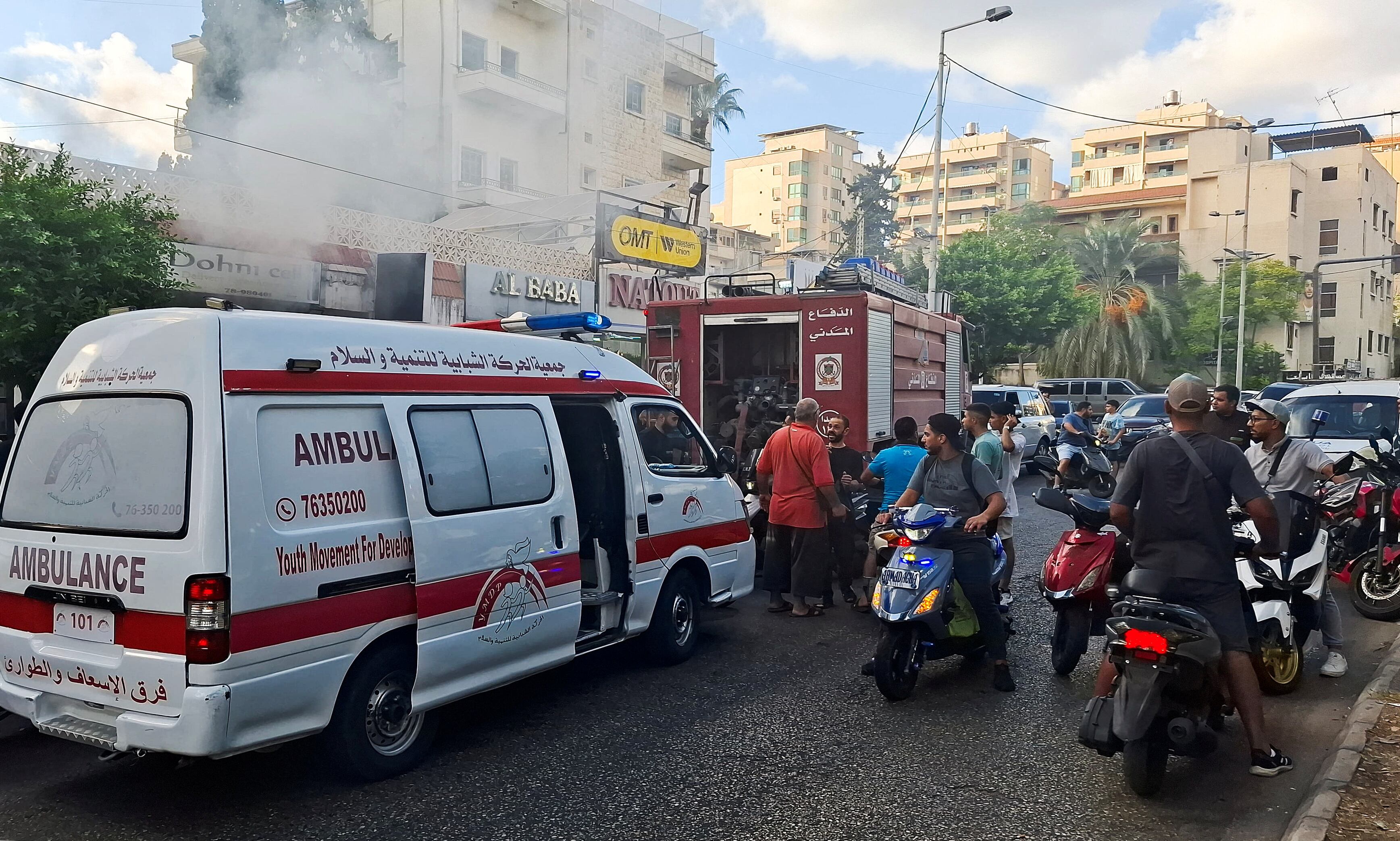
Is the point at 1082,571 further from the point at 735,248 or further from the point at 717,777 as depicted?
the point at 735,248

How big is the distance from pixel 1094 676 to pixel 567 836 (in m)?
3.54

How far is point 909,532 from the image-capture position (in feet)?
18.0

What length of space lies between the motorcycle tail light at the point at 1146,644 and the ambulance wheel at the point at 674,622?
2881 mm

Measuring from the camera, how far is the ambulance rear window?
3734mm

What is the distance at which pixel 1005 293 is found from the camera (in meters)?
33.4

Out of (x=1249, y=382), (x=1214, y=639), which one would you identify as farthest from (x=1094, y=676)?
(x=1249, y=382)

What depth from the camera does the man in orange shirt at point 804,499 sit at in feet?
24.1

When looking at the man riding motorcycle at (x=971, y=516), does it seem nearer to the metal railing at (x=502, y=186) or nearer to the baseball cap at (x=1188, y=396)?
the baseball cap at (x=1188, y=396)

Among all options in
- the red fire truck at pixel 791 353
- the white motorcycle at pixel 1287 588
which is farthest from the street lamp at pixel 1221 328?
the white motorcycle at pixel 1287 588

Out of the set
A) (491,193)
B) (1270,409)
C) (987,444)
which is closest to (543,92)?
(491,193)

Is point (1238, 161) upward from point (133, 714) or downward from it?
upward

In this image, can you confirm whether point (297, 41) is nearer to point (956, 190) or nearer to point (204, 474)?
point (204, 474)

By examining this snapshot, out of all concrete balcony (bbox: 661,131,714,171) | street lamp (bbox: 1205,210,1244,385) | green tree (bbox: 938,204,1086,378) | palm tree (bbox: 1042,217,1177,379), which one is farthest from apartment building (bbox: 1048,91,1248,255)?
concrete balcony (bbox: 661,131,714,171)

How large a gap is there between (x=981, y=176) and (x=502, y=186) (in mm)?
62039
